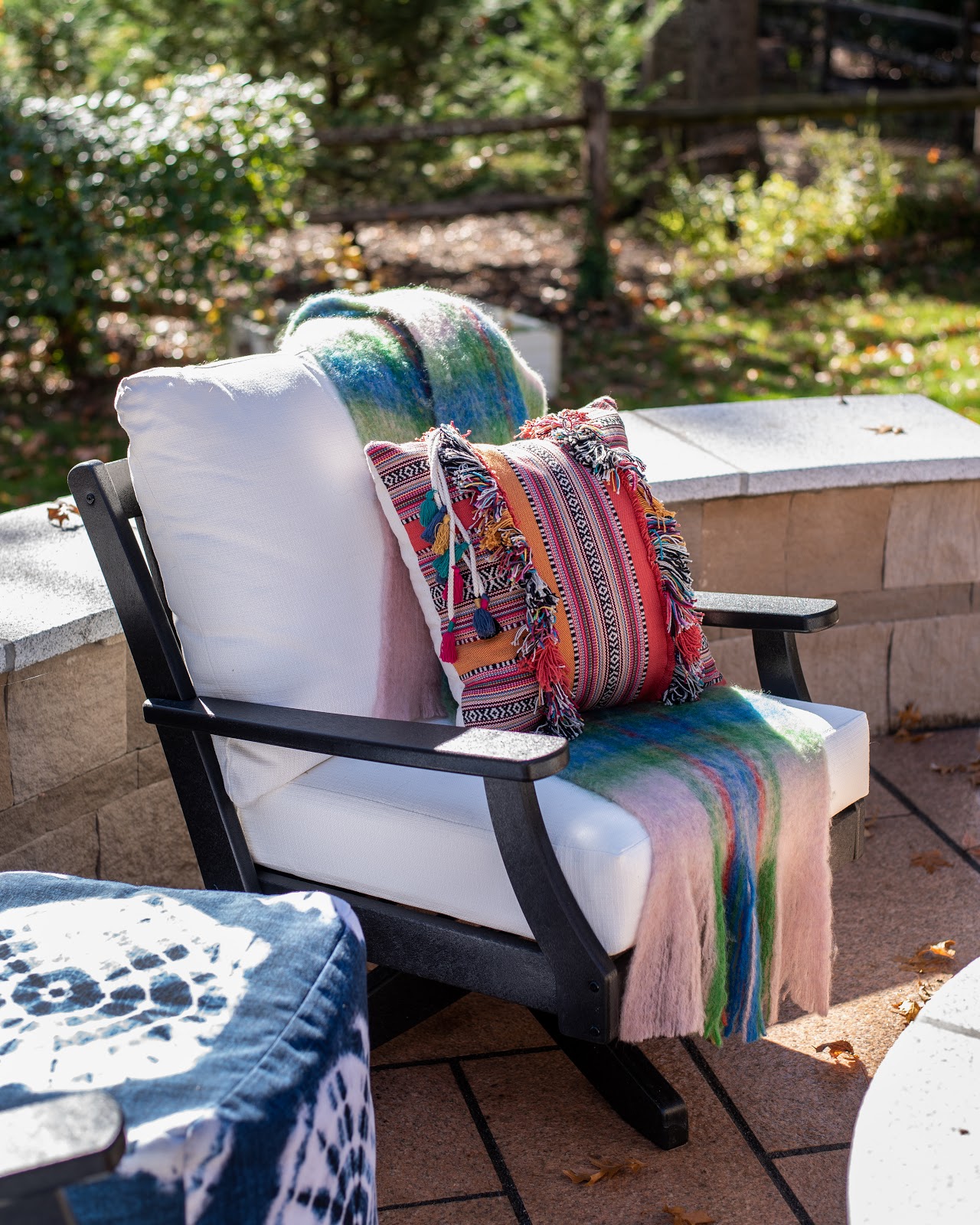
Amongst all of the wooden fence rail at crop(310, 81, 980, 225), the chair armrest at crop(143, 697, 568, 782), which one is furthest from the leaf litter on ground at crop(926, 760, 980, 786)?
the wooden fence rail at crop(310, 81, 980, 225)

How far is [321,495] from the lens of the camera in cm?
218

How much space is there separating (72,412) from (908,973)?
4.54 metres

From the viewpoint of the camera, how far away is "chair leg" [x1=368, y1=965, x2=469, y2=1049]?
90.3 inches

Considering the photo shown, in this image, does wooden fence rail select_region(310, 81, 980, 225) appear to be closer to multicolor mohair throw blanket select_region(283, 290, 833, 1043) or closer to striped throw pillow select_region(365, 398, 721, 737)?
multicolor mohair throw blanket select_region(283, 290, 833, 1043)

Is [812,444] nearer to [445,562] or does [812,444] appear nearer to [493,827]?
[445,562]

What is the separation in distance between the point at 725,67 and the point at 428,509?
24.5ft

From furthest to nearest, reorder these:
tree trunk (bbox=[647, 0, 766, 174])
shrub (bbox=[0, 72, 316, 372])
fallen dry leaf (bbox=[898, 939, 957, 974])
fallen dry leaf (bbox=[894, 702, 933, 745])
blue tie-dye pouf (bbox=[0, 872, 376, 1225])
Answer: tree trunk (bbox=[647, 0, 766, 174]), shrub (bbox=[0, 72, 316, 372]), fallen dry leaf (bbox=[894, 702, 933, 745]), fallen dry leaf (bbox=[898, 939, 957, 974]), blue tie-dye pouf (bbox=[0, 872, 376, 1225])

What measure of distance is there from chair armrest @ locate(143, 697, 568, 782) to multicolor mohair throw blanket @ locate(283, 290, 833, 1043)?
242 mm

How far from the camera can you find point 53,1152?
1.09m

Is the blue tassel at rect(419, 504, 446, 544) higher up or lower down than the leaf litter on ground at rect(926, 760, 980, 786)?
higher up

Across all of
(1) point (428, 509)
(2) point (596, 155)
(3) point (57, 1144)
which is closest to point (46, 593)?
(1) point (428, 509)

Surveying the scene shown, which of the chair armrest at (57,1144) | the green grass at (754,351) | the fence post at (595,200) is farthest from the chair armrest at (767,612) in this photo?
the fence post at (595,200)

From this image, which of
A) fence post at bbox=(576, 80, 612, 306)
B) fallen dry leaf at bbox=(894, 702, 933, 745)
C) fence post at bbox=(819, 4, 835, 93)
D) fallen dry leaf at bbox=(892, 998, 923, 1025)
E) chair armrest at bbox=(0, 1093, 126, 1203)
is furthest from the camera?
fence post at bbox=(819, 4, 835, 93)

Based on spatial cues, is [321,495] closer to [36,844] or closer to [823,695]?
[36,844]
